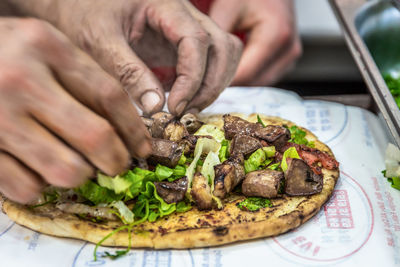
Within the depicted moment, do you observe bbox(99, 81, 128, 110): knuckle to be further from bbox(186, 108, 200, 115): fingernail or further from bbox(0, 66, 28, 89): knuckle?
bbox(186, 108, 200, 115): fingernail

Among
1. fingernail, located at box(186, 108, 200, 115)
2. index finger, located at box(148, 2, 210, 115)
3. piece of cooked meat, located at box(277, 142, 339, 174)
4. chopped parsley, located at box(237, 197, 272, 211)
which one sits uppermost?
index finger, located at box(148, 2, 210, 115)

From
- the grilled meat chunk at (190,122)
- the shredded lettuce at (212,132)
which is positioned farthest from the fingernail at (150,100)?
the shredded lettuce at (212,132)

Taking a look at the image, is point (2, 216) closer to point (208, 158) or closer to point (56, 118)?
point (56, 118)

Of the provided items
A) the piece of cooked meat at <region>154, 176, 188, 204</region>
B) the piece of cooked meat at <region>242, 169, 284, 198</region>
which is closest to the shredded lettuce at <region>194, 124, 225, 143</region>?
the piece of cooked meat at <region>242, 169, 284, 198</region>

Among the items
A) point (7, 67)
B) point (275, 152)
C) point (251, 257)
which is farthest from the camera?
point (275, 152)

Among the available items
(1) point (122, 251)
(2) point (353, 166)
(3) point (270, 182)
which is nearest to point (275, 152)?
(3) point (270, 182)

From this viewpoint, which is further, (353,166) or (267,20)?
(267,20)

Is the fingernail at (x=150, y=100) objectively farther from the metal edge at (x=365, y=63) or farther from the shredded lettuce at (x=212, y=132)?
the metal edge at (x=365, y=63)
